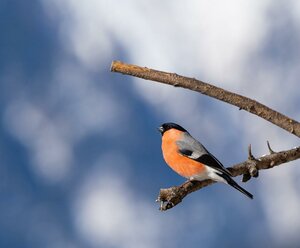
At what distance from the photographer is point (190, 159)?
6.23 metres

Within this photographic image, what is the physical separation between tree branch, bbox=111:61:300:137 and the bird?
101 centimetres

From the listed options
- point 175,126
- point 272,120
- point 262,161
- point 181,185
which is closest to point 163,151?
point 175,126

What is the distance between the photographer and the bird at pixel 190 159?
5855 mm

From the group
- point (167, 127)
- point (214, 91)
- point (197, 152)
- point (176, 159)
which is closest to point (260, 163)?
point (197, 152)

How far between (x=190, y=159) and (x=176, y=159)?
29cm

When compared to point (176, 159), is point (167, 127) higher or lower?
higher

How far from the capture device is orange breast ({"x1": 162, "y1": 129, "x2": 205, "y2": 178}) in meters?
6.12

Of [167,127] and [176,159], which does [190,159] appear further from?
[167,127]

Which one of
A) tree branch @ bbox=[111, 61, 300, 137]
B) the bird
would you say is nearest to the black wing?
the bird

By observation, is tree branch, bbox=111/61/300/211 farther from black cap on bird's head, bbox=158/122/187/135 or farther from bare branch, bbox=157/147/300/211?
black cap on bird's head, bbox=158/122/187/135

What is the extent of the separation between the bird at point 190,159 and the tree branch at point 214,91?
3.30 ft

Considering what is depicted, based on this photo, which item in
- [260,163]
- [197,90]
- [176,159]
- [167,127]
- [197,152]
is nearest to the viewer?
[197,90]

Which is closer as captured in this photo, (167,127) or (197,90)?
(197,90)

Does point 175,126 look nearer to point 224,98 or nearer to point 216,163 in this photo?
point 216,163
